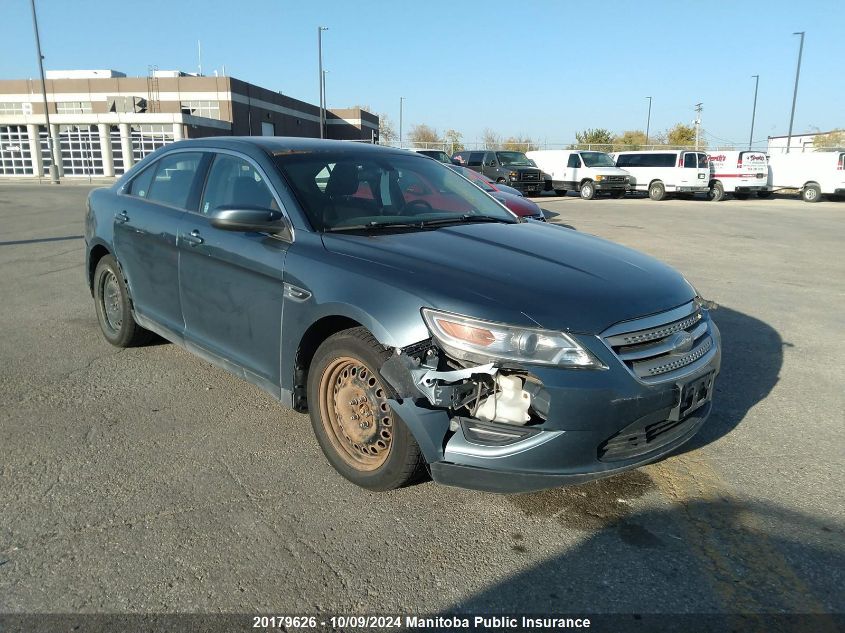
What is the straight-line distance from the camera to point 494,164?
25625 millimetres

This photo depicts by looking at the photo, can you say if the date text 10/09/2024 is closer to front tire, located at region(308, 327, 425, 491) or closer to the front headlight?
front tire, located at region(308, 327, 425, 491)

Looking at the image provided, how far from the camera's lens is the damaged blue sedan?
2.68 m

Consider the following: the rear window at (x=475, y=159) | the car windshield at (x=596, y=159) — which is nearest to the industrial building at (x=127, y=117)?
the rear window at (x=475, y=159)

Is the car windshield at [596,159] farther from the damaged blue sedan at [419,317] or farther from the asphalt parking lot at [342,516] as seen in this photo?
the damaged blue sedan at [419,317]

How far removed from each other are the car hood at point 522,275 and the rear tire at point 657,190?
80.4 feet

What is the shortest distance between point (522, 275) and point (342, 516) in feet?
4.62

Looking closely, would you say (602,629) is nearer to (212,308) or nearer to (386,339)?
(386,339)

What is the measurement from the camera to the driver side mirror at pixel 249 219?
11.0 ft

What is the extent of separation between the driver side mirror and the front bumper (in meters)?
1.29

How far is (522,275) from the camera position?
3016 mm

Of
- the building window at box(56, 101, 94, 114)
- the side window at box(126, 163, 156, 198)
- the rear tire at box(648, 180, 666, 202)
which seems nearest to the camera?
the side window at box(126, 163, 156, 198)

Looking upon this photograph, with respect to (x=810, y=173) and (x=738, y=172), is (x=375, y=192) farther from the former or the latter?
(x=810, y=173)

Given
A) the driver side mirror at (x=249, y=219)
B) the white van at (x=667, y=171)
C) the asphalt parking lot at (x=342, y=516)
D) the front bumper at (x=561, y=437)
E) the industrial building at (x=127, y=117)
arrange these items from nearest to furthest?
the asphalt parking lot at (x=342, y=516) < the front bumper at (x=561, y=437) < the driver side mirror at (x=249, y=219) < the white van at (x=667, y=171) < the industrial building at (x=127, y=117)

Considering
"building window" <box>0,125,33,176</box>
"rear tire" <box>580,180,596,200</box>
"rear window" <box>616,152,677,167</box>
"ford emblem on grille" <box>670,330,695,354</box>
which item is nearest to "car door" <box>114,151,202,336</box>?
"ford emblem on grille" <box>670,330,695,354</box>
